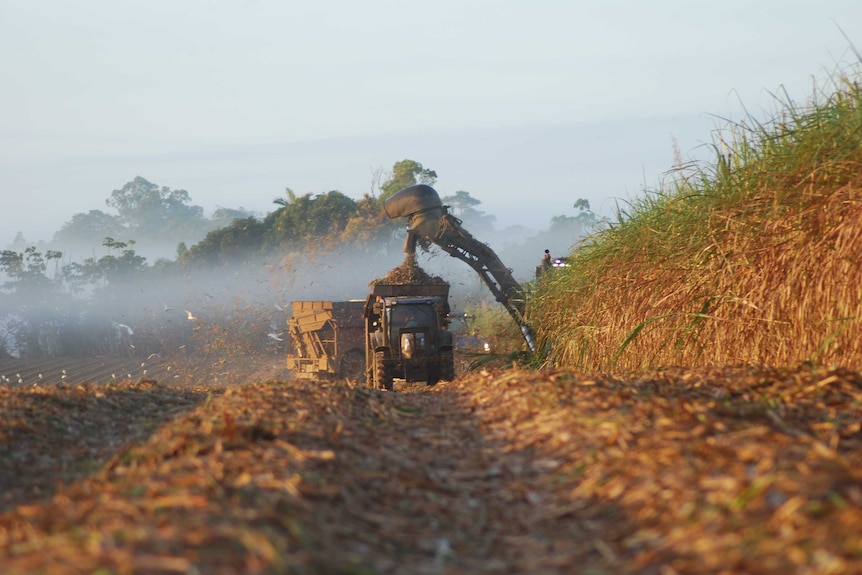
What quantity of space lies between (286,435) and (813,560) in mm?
3245

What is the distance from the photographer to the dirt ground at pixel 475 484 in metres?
3.12

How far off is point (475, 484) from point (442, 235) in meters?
13.6

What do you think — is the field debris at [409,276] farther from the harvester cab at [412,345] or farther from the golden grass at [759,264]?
the golden grass at [759,264]

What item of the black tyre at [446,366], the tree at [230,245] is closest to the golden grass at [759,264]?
the black tyre at [446,366]

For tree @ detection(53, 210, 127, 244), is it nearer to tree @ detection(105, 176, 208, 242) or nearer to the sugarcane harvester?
tree @ detection(105, 176, 208, 242)

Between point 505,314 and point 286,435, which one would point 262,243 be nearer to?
point 505,314

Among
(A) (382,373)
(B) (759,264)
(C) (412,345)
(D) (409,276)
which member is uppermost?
(D) (409,276)

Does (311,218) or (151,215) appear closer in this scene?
(311,218)

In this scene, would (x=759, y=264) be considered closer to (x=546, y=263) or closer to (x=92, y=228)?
(x=546, y=263)

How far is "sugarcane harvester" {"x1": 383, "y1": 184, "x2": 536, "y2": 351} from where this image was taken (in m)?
18.2

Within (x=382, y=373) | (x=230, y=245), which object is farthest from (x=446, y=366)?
(x=230, y=245)

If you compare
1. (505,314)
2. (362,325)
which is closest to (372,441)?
(362,325)

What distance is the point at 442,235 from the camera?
18203mm

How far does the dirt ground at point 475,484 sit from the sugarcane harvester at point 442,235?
11.2 meters
